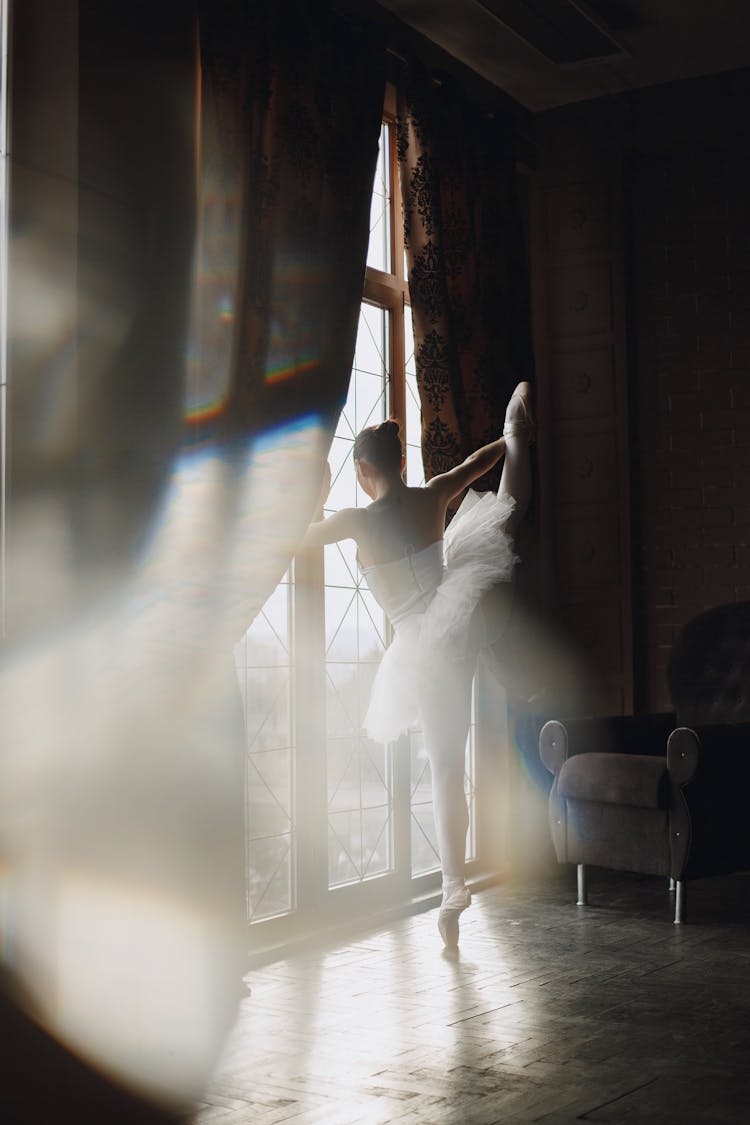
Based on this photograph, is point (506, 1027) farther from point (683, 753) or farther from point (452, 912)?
point (683, 753)

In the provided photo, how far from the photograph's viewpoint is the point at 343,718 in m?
4.54

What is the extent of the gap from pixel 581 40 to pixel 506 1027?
12.0ft

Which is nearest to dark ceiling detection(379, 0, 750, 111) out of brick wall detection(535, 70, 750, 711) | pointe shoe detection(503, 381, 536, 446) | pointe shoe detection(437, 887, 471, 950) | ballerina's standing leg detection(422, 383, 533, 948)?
brick wall detection(535, 70, 750, 711)

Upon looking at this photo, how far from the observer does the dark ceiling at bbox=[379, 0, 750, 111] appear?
4.75m

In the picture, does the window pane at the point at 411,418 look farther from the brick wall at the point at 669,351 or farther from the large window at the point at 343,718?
the brick wall at the point at 669,351

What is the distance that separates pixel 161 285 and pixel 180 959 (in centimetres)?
173

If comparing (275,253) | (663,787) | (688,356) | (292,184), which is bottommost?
(663,787)

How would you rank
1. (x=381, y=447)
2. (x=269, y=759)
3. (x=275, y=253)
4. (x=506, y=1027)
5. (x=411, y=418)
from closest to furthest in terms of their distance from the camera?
1. (x=506, y=1027)
2. (x=275, y=253)
3. (x=381, y=447)
4. (x=269, y=759)
5. (x=411, y=418)

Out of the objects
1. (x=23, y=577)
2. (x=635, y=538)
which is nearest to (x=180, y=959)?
(x=23, y=577)

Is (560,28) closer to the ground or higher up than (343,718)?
higher up

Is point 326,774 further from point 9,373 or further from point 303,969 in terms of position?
point 9,373

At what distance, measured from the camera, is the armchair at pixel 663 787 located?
4.38 m

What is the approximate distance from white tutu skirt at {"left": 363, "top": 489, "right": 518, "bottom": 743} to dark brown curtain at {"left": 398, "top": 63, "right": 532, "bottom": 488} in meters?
0.62

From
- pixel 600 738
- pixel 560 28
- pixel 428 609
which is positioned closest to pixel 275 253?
pixel 428 609
